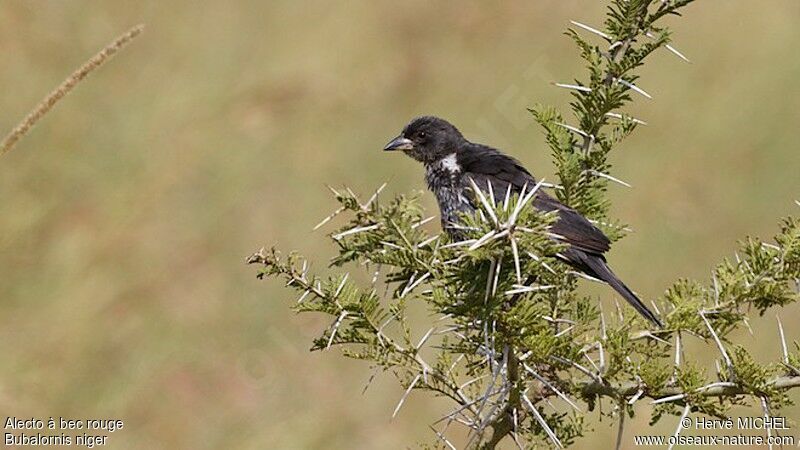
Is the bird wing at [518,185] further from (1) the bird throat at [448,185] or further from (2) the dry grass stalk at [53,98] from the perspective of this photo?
(2) the dry grass stalk at [53,98]

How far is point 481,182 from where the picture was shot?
573cm

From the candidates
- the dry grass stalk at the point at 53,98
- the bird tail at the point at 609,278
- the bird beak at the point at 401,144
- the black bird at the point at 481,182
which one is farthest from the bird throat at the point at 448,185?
the dry grass stalk at the point at 53,98

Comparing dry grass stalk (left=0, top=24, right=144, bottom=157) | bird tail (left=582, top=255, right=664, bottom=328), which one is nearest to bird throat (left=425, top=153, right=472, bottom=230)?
bird tail (left=582, top=255, right=664, bottom=328)

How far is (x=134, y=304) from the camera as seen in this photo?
33.4 feet

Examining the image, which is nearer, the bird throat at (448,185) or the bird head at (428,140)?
the bird throat at (448,185)

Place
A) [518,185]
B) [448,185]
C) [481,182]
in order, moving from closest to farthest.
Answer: [518,185] < [481,182] < [448,185]

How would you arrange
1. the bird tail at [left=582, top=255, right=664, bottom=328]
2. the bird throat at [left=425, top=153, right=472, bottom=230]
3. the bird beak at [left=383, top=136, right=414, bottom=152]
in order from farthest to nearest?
the bird beak at [left=383, top=136, right=414, bottom=152]
the bird throat at [left=425, top=153, right=472, bottom=230]
the bird tail at [left=582, top=255, right=664, bottom=328]


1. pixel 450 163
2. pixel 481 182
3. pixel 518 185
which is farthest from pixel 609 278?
pixel 450 163

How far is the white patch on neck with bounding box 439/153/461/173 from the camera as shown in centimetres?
618

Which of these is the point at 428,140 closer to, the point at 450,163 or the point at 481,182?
the point at 450,163

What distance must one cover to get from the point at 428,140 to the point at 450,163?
1.43 ft

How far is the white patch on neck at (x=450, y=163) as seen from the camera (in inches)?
243

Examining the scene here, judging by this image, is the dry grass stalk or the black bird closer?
the dry grass stalk

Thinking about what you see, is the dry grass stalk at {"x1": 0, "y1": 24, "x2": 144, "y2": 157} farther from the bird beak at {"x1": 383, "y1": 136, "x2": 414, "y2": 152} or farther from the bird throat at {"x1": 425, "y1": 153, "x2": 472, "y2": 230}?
the bird beak at {"x1": 383, "y1": 136, "x2": 414, "y2": 152}
